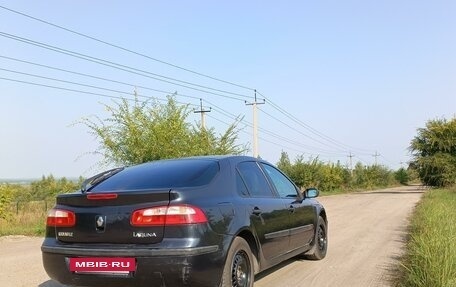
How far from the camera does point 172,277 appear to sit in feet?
14.9

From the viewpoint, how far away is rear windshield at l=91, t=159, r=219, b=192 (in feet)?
17.1

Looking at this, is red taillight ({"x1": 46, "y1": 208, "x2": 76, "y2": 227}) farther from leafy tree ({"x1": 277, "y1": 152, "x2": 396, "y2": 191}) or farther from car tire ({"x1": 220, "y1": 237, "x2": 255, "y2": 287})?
leafy tree ({"x1": 277, "y1": 152, "x2": 396, "y2": 191})

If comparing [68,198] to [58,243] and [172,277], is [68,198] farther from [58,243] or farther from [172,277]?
[172,277]

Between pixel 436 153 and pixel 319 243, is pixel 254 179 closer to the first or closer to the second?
pixel 319 243

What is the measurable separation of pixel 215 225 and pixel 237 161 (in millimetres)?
1376

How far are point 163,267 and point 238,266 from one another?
1003mm

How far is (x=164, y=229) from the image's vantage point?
15.2 ft

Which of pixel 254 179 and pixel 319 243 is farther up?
pixel 254 179

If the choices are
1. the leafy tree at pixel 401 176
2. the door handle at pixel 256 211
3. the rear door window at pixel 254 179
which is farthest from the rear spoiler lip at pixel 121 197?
the leafy tree at pixel 401 176

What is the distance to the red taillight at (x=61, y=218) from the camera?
5039mm

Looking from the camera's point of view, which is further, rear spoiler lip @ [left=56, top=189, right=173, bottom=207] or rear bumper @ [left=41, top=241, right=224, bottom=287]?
rear spoiler lip @ [left=56, top=189, right=173, bottom=207]

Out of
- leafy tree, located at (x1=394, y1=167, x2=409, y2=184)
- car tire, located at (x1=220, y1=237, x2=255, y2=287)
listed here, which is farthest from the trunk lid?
leafy tree, located at (x1=394, y1=167, x2=409, y2=184)

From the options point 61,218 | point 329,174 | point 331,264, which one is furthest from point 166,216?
point 329,174

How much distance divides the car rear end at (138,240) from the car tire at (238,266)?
15 cm
